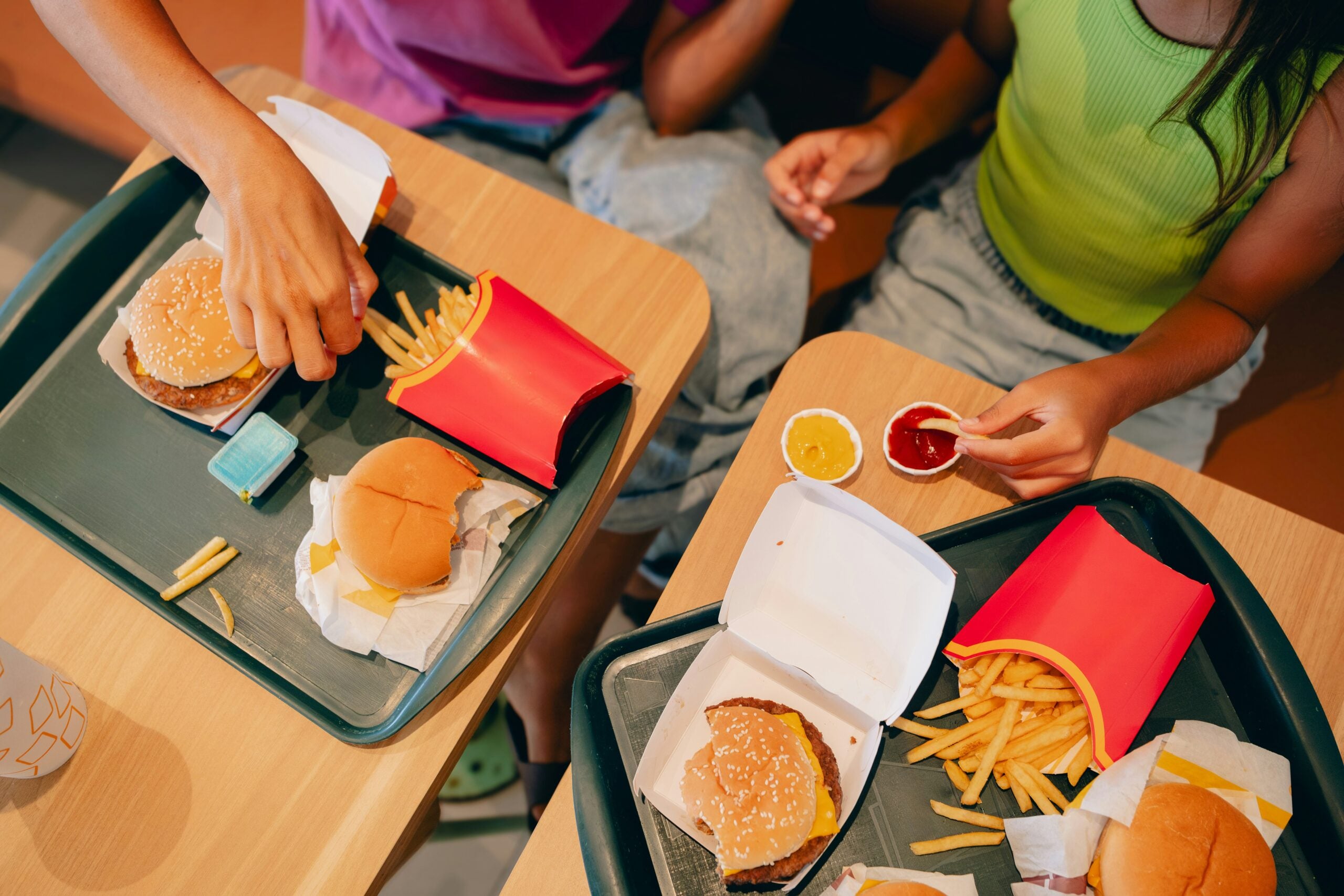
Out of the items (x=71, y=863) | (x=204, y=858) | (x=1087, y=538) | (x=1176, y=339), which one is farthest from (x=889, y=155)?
(x=71, y=863)

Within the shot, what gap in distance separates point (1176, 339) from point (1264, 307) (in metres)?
0.17

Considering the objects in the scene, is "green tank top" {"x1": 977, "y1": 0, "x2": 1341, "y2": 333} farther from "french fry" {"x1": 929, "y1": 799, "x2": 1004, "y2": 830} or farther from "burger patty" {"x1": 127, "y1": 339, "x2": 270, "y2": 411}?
"burger patty" {"x1": 127, "y1": 339, "x2": 270, "y2": 411}

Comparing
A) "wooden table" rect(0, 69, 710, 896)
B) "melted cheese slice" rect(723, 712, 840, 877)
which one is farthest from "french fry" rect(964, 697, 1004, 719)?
"wooden table" rect(0, 69, 710, 896)

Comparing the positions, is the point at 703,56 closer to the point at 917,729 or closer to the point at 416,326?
the point at 416,326

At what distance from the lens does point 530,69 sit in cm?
167

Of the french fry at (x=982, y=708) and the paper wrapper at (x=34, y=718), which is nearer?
the paper wrapper at (x=34, y=718)

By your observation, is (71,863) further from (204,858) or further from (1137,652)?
(1137,652)

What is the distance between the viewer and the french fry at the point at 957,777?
1.09 meters

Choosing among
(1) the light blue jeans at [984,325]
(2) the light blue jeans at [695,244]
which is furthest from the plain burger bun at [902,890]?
(1) the light blue jeans at [984,325]

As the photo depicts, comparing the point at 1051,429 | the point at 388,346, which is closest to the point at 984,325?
the point at 1051,429

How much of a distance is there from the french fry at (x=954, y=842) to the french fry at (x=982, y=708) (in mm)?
160

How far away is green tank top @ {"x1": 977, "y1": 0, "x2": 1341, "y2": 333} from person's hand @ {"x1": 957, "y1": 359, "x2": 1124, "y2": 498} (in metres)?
0.42

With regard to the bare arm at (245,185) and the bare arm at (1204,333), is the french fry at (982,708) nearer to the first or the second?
the bare arm at (1204,333)

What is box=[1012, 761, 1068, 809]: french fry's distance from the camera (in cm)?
107
